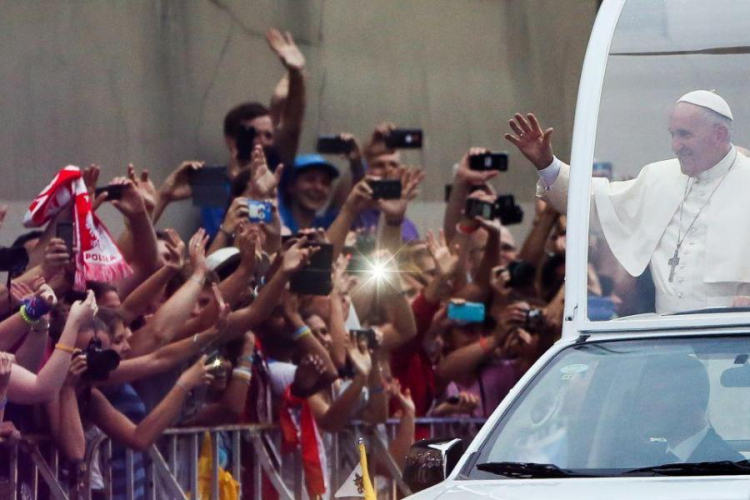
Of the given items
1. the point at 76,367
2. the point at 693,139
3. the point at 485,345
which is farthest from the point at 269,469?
the point at 693,139

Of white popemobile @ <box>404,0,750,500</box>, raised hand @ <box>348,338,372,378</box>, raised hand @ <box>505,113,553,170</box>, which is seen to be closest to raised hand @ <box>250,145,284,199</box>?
raised hand @ <box>348,338,372,378</box>

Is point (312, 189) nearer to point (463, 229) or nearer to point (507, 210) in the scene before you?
point (463, 229)

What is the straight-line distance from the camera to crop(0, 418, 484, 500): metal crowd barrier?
9023mm

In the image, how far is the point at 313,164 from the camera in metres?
11.4

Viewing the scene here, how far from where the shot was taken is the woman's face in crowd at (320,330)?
35.3ft

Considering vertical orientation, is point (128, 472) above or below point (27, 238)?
below

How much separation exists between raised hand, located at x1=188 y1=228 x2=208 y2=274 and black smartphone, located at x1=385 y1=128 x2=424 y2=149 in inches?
88.2

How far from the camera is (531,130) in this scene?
7914 millimetres

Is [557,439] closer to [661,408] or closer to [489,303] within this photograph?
[661,408]

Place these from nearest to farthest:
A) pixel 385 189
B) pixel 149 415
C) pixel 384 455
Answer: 1. pixel 149 415
2. pixel 384 455
3. pixel 385 189

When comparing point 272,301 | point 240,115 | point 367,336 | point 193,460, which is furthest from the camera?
point 367,336

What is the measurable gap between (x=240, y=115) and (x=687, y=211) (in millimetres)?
4418

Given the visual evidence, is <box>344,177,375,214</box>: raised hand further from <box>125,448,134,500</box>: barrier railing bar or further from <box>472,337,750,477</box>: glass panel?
<box>472,337,750,477</box>: glass panel

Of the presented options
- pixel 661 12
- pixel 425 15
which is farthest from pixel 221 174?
pixel 661 12
